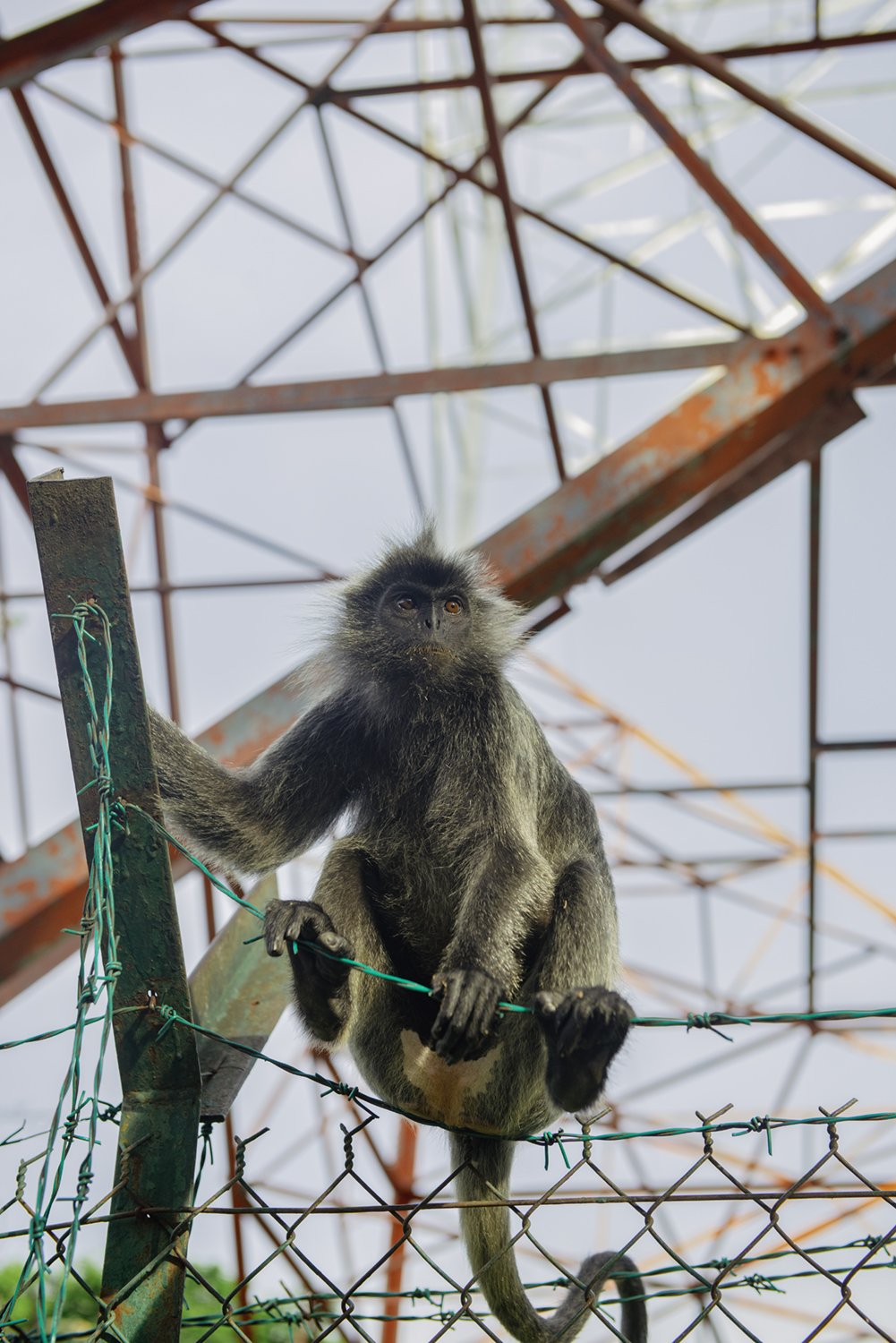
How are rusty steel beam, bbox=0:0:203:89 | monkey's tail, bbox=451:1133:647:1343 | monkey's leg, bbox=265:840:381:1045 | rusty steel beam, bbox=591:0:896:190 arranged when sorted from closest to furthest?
monkey's leg, bbox=265:840:381:1045 → monkey's tail, bbox=451:1133:647:1343 → rusty steel beam, bbox=0:0:203:89 → rusty steel beam, bbox=591:0:896:190

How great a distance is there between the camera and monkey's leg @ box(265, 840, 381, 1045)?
294cm

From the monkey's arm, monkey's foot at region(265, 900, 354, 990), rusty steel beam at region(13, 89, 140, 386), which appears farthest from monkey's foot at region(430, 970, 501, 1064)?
rusty steel beam at region(13, 89, 140, 386)

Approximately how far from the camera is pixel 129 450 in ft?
22.2

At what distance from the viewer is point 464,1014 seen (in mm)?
2869

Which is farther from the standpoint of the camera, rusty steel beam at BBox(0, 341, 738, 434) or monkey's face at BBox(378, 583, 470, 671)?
rusty steel beam at BBox(0, 341, 738, 434)

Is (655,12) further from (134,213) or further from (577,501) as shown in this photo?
(577,501)

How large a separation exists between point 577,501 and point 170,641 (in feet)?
7.14

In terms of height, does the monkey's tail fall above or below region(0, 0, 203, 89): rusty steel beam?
below

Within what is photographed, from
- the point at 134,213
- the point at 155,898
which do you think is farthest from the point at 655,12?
the point at 155,898

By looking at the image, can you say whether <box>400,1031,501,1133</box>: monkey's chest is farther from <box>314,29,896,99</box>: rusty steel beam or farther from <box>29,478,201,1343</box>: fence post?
<box>314,29,896,99</box>: rusty steel beam

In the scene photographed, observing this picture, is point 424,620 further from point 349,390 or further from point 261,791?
point 349,390

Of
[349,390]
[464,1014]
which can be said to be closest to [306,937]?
[464,1014]

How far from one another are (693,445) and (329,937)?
108 inches

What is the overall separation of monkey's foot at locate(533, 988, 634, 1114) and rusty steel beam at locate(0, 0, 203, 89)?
4.01 m
